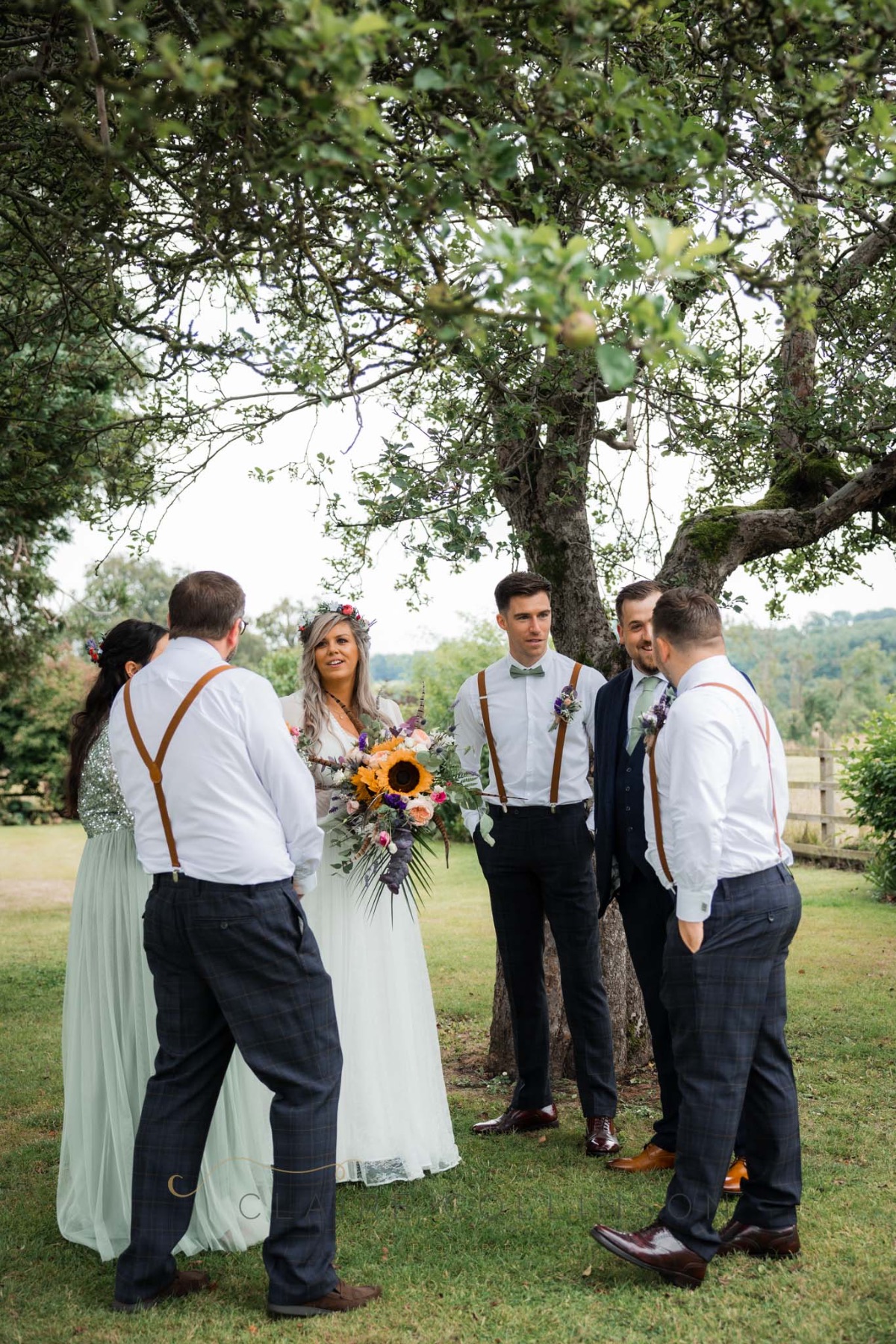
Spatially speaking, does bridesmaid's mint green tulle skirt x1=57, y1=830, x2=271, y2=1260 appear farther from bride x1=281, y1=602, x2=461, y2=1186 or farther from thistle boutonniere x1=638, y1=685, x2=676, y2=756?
thistle boutonniere x1=638, y1=685, x2=676, y2=756

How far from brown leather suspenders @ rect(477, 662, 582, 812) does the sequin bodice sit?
1814mm

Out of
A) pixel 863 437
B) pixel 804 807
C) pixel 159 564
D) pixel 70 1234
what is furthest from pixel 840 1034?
pixel 159 564

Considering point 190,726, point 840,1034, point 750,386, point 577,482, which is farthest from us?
point 840,1034

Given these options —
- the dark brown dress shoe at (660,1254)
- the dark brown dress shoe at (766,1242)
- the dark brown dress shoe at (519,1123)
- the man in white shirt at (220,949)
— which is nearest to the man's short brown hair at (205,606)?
the man in white shirt at (220,949)

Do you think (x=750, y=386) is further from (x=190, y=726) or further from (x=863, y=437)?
(x=190, y=726)

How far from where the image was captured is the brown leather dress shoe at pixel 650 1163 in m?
5.18

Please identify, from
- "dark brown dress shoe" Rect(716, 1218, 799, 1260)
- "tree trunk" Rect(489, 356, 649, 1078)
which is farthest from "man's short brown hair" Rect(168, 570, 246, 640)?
"tree trunk" Rect(489, 356, 649, 1078)

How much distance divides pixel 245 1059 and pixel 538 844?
6.95ft

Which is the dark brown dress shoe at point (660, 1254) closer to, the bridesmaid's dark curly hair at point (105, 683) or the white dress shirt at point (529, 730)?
the white dress shirt at point (529, 730)

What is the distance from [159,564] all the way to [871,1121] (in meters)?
63.8

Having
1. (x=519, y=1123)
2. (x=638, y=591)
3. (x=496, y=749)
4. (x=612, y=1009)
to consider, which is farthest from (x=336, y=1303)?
(x=612, y=1009)

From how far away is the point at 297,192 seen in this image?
383 cm

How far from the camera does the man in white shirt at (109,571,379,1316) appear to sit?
3.79 meters

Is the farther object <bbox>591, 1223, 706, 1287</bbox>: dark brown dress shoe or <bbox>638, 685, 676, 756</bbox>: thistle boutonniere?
<bbox>638, 685, 676, 756</bbox>: thistle boutonniere
